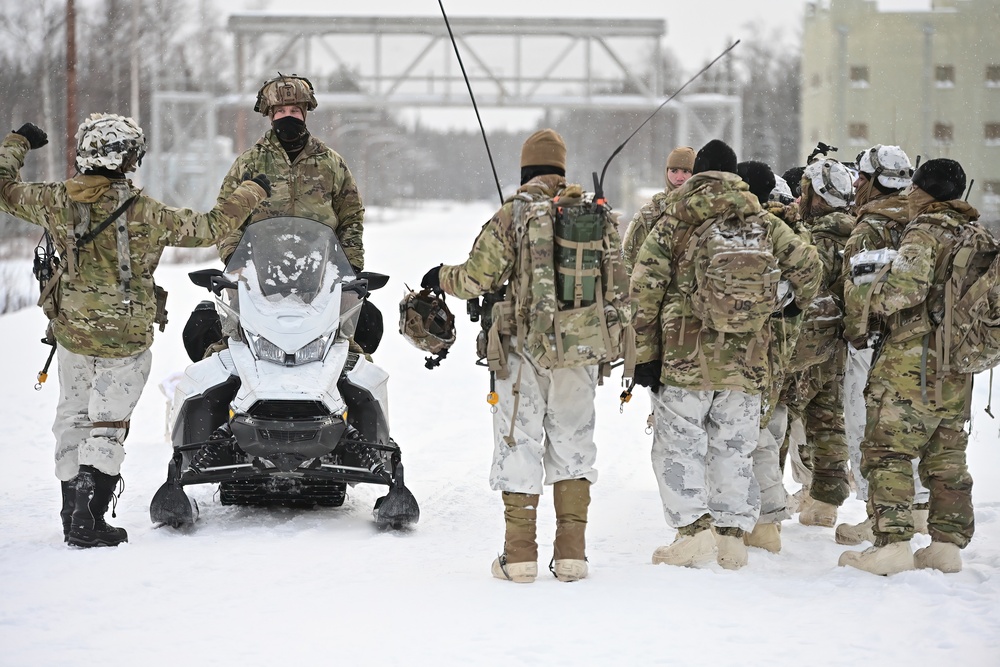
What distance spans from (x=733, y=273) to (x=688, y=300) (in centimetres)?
31

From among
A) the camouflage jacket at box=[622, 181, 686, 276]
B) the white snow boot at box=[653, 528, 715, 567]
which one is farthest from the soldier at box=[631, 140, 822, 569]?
the camouflage jacket at box=[622, 181, 686, 276]

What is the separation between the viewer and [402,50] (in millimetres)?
31062

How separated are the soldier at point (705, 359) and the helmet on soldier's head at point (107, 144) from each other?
262cm

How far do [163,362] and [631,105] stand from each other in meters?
20.0

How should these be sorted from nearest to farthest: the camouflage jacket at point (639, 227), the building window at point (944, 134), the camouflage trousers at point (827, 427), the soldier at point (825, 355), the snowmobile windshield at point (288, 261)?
1. the snowmobile windshield at point (288, 261)
2. the soldier at point (825, 355)
3. the camouflage trousers at point (827, 427)
4. the camouflage jacket at point (639, 227)
5. the building window at point (944, 134)

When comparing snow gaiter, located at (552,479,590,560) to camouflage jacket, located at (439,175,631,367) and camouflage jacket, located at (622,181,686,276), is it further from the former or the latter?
camouflage jacket, located at (622,181,686,276)

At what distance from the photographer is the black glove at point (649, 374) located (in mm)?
5609

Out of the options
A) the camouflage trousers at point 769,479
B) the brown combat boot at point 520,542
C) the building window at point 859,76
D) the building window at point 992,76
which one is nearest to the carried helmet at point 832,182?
the camouflage trousers at point 769,479

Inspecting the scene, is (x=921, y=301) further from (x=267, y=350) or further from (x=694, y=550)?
(x=267, y=350)

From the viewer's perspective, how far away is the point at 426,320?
550 centimetres

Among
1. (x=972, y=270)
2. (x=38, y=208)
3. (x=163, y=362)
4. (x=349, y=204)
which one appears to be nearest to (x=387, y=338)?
(x=163, y=362)

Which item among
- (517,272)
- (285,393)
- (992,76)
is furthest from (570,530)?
(992,76)

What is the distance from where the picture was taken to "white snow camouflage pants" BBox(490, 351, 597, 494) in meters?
5.18

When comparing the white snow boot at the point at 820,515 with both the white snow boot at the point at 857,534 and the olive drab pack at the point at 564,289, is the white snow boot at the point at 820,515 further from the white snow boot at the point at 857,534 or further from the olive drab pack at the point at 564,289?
the olive drab pack at the point at 564,289
